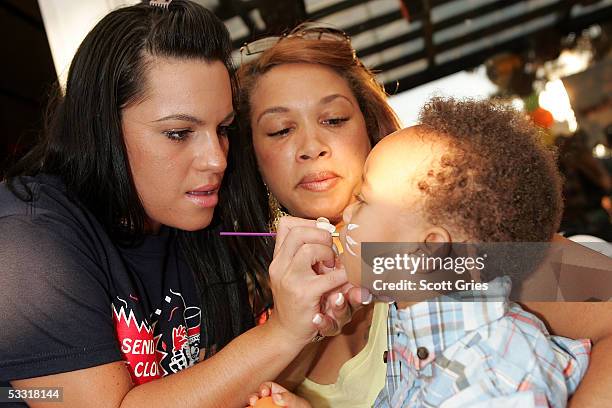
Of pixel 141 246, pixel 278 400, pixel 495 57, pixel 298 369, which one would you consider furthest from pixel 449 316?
pixel 495 57

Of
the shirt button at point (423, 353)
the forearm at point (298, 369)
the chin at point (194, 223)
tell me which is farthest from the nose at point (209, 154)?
the shirt button at point (423, 353)

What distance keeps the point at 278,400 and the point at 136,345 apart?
302 mm

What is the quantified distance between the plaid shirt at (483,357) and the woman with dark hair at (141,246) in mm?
173

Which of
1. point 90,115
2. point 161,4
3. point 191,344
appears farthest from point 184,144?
point 191,344

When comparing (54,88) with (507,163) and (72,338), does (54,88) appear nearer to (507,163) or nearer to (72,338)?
(72,338)

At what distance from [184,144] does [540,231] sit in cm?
71

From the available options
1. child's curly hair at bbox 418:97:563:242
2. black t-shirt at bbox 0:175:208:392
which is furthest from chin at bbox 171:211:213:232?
child's curly hair at bbox 418:97:563:242

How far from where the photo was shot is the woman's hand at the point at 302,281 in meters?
1.13

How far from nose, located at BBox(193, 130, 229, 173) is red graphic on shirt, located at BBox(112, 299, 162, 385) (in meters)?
0.33

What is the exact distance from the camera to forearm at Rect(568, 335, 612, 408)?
3.41ft

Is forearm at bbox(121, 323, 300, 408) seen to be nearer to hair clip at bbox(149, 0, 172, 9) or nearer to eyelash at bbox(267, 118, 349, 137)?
eyelash at bbox(267, 118, 349, 137)

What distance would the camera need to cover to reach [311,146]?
4.98 feet

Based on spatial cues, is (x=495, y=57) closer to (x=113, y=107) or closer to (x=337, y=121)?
(x=337, y=121)

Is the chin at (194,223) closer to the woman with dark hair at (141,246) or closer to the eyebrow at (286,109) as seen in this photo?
the woman with dark hair at (141,246)
